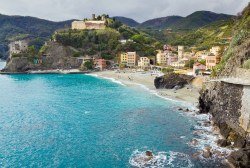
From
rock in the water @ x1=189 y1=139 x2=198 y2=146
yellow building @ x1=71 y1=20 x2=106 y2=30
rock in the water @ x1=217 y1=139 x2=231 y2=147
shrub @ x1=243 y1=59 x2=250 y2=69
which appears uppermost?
yellow building @ x1=71 y1=20 x2=106 y2=30

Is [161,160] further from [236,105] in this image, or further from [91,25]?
[91,25]

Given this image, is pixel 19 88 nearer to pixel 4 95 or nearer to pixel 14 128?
pixel 4 95

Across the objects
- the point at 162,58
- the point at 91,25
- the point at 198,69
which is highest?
the point at 91,25

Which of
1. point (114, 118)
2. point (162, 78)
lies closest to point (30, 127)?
point (114, 118)

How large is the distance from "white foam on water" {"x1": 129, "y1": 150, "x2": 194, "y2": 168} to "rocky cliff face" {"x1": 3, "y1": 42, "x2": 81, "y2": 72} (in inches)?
4124

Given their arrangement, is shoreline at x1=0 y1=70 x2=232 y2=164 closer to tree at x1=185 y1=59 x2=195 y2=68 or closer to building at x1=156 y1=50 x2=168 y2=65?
tree at x1=185 y1=59 x2=195 y2=68

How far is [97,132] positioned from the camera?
40094 millimetres

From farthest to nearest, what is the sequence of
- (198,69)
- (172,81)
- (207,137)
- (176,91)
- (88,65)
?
(88,65)
(198,69)
(172,81)
(176,91)
(207,137)

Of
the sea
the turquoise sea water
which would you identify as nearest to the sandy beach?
the sea

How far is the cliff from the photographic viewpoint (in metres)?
29.9

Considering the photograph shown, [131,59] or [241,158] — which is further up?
[131,59]

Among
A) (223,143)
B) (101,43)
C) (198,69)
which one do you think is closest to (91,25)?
(101,43)

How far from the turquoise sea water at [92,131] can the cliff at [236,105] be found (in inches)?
150

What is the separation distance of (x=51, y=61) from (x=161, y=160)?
113 m
